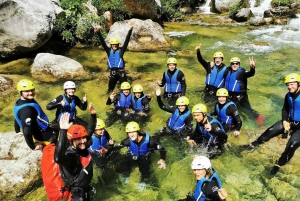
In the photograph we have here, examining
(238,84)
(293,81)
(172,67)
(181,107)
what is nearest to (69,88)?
(181,107)

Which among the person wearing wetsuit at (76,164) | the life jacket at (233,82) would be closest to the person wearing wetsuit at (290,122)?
the life jacket at (233,82)

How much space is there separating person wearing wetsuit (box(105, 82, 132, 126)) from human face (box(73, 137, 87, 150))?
13.1ft

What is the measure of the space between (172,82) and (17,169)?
5191mm

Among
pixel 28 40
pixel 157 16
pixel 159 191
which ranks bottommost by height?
pixel 159 191

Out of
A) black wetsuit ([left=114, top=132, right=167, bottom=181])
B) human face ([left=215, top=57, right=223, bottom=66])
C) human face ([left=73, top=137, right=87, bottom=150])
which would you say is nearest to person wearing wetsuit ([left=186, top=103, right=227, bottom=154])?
black wetsuit ([left=114, top=132, right=167, bottom=181])

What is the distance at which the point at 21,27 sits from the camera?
12609 mm

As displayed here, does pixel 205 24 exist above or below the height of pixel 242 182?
above

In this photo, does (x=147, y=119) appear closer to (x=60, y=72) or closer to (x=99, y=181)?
(x=99, y=181)

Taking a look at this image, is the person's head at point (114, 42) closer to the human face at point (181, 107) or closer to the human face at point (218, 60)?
the human face at point (218, 60)

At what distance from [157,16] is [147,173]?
16.6 m

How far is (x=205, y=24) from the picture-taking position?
21.8m

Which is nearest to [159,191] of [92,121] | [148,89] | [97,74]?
[92,121]

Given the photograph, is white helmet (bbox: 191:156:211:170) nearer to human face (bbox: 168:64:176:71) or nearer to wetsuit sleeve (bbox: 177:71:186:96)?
wetsuit sleeve (bbox: 177:71:186:96)

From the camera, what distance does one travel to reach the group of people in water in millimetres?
4148
